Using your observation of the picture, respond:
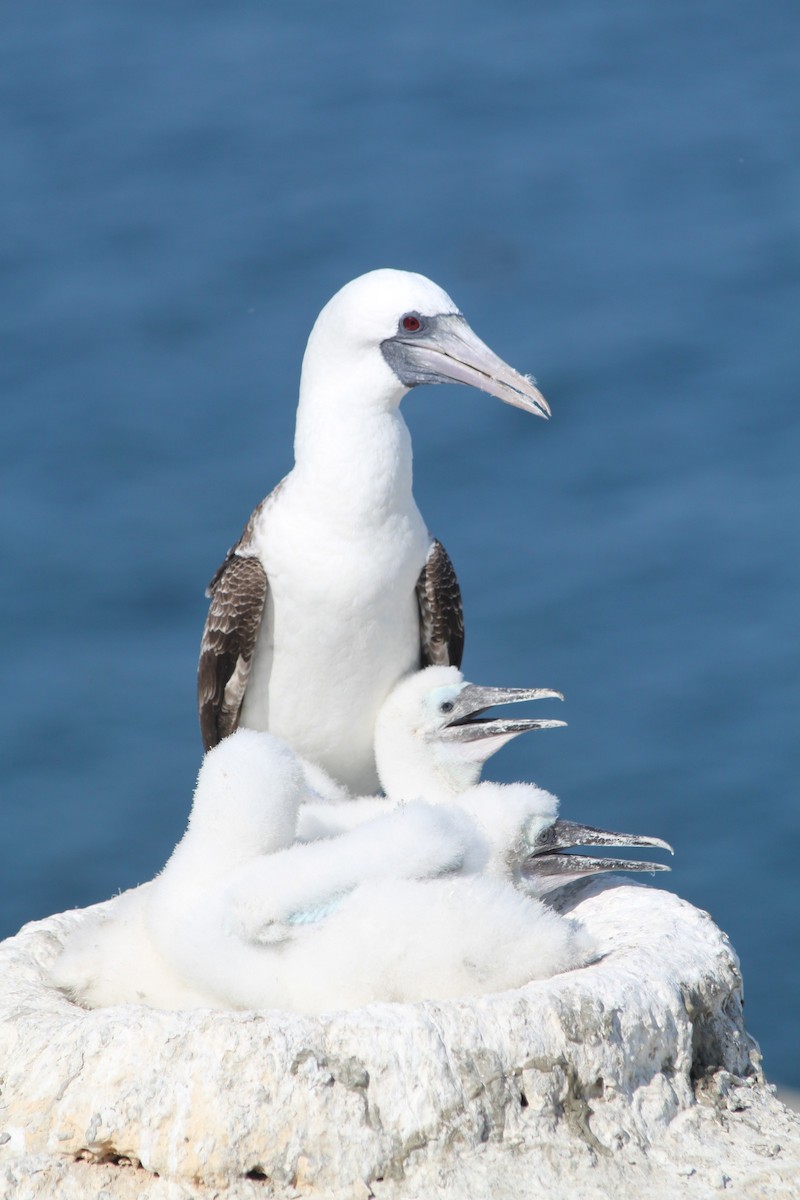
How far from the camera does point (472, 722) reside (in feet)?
17.8

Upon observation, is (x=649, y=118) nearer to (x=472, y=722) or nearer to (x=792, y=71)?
(x=792, y=71)

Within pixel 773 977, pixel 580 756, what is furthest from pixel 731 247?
pixel 773 977

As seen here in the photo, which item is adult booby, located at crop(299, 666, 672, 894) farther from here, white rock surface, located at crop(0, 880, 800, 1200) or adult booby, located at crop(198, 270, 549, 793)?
white rock surface, located at crop(0, 880, 800, 1200)

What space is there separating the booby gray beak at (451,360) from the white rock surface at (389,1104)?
161cm

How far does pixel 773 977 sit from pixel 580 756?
170 cm

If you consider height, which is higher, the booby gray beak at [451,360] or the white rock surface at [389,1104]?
the booby gray beak at [451,360]

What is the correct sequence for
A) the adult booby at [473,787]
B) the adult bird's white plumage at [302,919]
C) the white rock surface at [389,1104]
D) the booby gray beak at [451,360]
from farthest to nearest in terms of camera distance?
the booby gray beak at [451,360], the adult booby at [473,787], the adult bird's white plumage at [302,919], the white rock surface at [389,1104]

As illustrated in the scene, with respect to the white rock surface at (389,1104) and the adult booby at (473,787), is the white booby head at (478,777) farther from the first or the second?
the white rock surface at (389,1104)

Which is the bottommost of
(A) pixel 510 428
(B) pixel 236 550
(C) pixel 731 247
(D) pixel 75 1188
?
(D) pixel 75 1188

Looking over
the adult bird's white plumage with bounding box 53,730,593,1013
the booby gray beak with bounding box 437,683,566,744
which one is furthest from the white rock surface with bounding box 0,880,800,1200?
the booby gray beak with bounding box 437,683,566,744

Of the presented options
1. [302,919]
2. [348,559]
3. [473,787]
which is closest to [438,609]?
[348,559]

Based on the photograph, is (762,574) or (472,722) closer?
(472,722)

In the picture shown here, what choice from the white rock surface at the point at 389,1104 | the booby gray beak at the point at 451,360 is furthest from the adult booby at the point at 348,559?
the white rock surface at the point at 389,1104

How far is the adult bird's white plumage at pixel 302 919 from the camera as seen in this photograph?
430 cm
